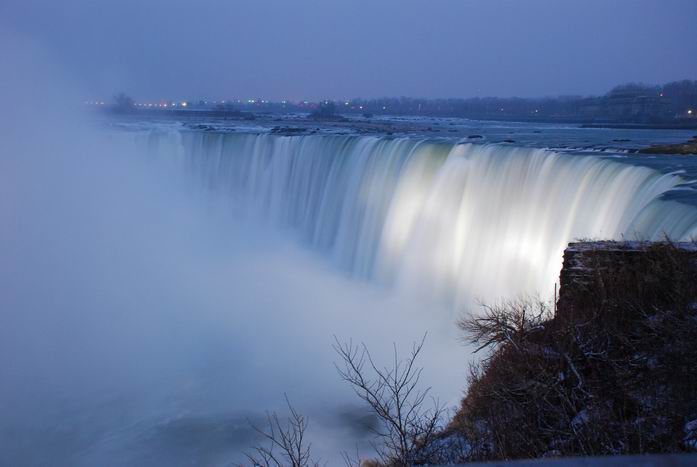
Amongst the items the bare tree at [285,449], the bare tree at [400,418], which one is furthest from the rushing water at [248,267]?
the bare tree at [400,418]

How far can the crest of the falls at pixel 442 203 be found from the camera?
46.4ft

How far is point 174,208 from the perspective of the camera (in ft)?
110

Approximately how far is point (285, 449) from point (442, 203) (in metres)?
15.1

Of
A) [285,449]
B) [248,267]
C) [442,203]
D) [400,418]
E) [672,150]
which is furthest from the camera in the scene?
[248,267]

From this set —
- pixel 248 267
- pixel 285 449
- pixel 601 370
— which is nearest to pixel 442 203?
pixel 248 267

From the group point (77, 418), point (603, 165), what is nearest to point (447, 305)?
point (603, 165)

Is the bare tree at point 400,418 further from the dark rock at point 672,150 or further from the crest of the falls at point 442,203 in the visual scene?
the dark rock at point 672,150

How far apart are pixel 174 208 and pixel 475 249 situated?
1989cm

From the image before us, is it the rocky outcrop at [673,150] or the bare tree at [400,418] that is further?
the rocky outcrop at [673,150]

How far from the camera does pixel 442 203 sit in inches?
819

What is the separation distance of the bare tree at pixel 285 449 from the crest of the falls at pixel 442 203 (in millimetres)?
6413

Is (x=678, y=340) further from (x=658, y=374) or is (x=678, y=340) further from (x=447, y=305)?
(x=447, y=305)

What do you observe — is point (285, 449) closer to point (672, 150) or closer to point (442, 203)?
point (442, 203)


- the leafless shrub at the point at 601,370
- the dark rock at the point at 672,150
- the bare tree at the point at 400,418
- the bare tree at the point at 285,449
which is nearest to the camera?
the bare tree at the point at 285,449
